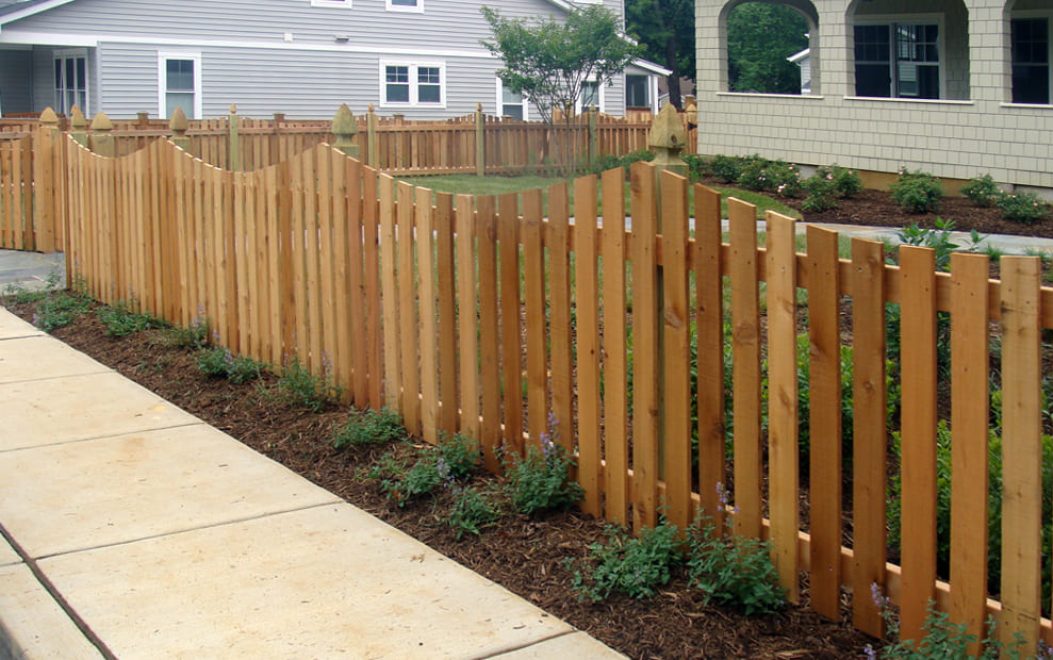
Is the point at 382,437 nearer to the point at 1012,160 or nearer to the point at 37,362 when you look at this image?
the point at 37,362

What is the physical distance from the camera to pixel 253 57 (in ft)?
106

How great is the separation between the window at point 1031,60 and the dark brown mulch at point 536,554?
1585 centimetres

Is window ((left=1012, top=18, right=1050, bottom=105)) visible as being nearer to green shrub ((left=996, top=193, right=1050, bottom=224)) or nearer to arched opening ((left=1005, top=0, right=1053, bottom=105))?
arched opening ((left=1005, top=0, right=1053, bottom=105))

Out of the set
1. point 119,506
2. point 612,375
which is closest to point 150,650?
point 119,506

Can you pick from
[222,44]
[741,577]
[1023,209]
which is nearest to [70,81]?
[222,44]

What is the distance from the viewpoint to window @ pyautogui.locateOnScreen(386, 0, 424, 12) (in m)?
34.3

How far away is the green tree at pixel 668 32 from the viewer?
5619 centimetres

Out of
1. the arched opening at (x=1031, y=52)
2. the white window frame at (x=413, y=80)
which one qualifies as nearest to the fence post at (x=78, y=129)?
the arched opening at (x=1031, y=52)

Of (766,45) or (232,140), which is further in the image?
(766,45)

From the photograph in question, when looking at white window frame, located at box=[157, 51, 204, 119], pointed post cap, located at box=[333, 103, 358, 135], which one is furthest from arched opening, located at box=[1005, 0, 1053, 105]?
white window frame, located at box=[157, 51, 204, 119]

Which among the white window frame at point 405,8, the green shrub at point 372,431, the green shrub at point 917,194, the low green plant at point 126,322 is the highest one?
the white window frame at point 405,8

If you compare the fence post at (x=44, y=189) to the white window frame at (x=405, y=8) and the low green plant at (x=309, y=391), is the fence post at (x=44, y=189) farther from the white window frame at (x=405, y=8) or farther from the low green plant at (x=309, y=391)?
the white window frame at (x=405, y=8)

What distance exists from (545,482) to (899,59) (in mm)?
18483

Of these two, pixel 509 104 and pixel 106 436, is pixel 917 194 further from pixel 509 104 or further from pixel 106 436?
pixel 509 104
